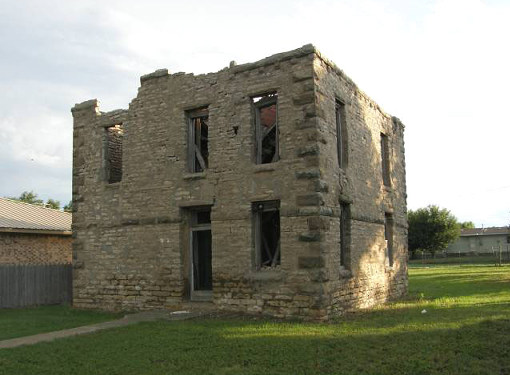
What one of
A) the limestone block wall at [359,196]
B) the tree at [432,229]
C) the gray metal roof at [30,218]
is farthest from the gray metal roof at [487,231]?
the gray metal roof at [30,218]

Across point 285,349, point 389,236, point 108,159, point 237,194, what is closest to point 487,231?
point 389,236

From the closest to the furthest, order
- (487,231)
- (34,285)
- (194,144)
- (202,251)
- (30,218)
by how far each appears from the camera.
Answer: (202,251) → (194,144) → (34,285) → (30,218) → (487,231)

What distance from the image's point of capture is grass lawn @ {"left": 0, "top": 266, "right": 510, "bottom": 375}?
7953 millimetres

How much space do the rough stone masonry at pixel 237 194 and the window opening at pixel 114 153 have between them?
5 cm

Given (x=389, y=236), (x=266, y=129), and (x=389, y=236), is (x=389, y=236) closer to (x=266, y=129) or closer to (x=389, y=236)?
(x=389, y=236)

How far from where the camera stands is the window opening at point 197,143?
587 inches

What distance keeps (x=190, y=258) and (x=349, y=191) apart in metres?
4.89

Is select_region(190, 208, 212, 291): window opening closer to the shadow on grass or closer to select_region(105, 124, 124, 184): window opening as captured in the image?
the shadow on grass

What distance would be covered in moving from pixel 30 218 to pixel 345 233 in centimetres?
1354

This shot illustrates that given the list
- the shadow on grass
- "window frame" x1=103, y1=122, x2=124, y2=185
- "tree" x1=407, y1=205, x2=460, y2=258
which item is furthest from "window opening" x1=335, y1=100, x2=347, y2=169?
"tree" x1=407, y1=205, x2=460, y2=258

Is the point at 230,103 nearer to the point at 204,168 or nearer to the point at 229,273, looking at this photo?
the point at 204,168

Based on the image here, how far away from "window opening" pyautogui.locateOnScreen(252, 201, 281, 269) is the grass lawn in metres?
1.83

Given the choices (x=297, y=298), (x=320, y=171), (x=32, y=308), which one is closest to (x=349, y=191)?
(x=320, y=171)

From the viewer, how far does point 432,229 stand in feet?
200
